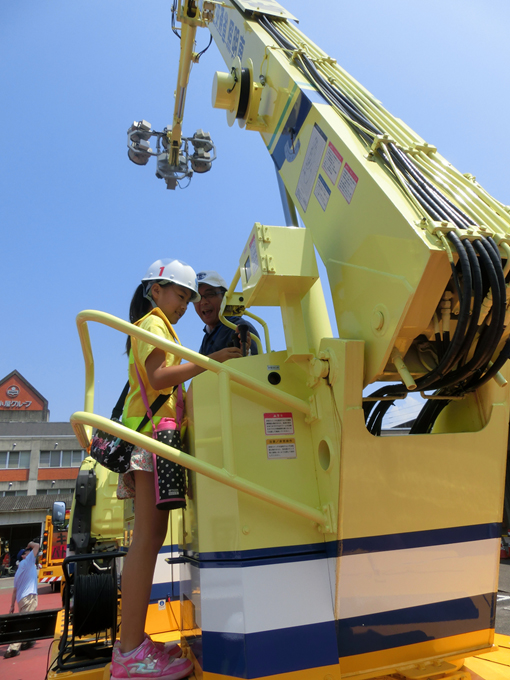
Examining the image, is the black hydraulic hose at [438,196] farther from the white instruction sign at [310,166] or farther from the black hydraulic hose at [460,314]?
the white instruction sign at [310,166]

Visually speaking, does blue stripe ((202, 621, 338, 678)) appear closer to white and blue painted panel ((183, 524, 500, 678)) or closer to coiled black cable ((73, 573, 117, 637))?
white and blue painted panel ((183, 524, 500, 678))

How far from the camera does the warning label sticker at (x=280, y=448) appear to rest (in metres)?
1.89

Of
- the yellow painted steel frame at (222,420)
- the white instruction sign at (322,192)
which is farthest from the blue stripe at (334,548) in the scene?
the white instruction sign at (322,192)

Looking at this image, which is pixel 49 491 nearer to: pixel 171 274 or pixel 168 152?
pixel 168 152

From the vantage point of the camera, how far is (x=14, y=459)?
1297 inches

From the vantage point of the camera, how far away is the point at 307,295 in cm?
221

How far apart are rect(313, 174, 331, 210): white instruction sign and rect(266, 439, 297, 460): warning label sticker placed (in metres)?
1.06

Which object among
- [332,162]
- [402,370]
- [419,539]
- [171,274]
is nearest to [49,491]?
[171,274]

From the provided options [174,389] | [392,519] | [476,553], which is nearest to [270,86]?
[174,389]

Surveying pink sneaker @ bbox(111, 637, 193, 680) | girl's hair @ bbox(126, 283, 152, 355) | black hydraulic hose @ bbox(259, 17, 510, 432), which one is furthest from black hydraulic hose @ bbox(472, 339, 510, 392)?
girl's hair @ bbox(126, 283, 152, 355)

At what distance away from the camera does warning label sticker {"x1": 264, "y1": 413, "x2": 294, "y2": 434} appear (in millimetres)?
1925

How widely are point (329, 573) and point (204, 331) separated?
2420 mm

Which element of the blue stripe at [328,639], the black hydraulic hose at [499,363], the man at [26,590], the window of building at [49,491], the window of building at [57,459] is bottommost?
the man at [26,590]

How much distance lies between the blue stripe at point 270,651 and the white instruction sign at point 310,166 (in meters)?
1.84
